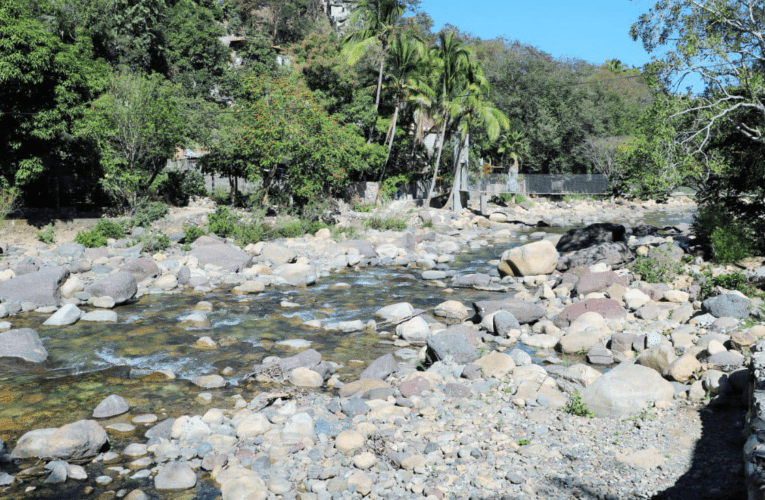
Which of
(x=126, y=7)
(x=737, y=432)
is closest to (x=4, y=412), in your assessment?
(x=737, y=432)

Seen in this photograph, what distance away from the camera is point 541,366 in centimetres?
846

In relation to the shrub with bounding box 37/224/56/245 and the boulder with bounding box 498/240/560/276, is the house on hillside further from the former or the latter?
the boulder with bounding box 498/240/560/276

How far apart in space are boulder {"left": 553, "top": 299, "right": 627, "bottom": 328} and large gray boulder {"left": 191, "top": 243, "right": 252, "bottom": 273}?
9.55 metres

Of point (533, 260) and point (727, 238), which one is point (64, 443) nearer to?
point (533, 260)

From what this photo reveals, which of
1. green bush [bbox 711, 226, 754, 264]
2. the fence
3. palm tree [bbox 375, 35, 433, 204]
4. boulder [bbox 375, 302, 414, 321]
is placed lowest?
boulder [bbox 375, 302, 414, 321]

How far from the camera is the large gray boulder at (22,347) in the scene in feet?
29.6

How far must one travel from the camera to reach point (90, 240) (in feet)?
60.2

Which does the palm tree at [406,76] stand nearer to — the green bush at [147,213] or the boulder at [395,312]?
the green bush at [147,213]

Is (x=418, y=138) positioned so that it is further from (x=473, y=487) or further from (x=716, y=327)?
(x=473, y=487)

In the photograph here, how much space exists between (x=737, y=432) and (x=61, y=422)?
746cm

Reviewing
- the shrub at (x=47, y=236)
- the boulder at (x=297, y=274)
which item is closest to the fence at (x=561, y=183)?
the boulder at (x=297, y=274)

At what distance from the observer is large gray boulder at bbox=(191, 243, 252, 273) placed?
55.4ft

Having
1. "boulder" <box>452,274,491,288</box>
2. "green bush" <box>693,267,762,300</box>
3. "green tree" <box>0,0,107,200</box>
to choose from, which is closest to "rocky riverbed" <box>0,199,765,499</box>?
"green bush" <box>693,267,762,300</box>

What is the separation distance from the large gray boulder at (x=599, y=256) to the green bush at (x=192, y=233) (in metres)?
12.0
